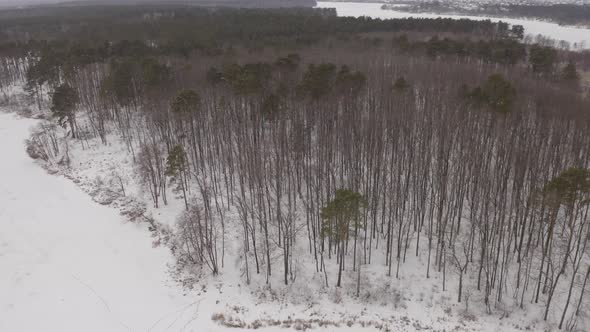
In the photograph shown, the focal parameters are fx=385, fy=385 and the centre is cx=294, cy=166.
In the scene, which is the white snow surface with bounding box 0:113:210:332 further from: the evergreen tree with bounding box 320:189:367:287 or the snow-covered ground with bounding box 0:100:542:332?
the evergreen tree with bounding box 320:189:367:287

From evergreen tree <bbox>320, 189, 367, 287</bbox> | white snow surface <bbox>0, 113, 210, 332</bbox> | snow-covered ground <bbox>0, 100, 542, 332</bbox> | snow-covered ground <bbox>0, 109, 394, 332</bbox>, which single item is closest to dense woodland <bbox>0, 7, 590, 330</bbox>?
evergreen tree <bbox>320, 189, 367, 287</bbox>

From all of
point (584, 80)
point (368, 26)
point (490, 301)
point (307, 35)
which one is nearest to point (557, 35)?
point (368, 26)

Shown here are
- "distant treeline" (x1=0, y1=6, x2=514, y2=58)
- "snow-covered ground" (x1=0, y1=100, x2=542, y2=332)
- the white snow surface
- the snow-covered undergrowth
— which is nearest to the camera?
the snow-covered undergrowth

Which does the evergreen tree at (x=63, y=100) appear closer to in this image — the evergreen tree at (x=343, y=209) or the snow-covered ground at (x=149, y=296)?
the snow-covered ground at (x=149, y=296)

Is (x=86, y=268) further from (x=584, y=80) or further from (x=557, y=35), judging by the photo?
(x=557, y=35)

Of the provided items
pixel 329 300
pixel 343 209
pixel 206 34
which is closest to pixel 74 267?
pixel 329 300

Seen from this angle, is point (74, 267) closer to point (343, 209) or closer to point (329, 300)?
point (329, 300)

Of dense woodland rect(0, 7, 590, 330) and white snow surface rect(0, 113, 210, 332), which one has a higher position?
dense woodland rect(0, 7, 590, 330)

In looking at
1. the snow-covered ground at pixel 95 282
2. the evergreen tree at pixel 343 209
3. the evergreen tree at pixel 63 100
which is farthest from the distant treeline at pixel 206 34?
the evergreen tree at pixel 343 209

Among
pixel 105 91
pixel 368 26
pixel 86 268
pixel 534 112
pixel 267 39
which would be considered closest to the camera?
pixel 86 268
